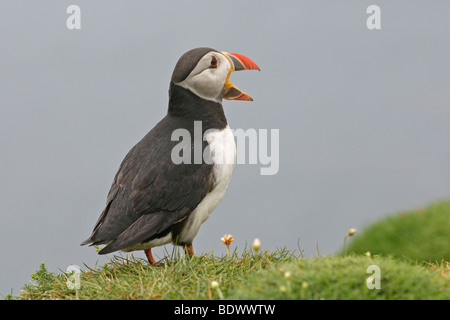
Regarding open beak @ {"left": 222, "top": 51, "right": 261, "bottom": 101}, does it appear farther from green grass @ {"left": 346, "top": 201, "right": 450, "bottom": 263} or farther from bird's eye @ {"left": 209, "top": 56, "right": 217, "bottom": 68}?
green grass @ {"left": 346, "top": 201, "right": 450, "bottom": 263}

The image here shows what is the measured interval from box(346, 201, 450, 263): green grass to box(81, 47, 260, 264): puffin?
4.34m

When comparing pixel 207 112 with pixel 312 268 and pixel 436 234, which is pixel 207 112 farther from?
pixel 436 234

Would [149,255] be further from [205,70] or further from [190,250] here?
[205,70]

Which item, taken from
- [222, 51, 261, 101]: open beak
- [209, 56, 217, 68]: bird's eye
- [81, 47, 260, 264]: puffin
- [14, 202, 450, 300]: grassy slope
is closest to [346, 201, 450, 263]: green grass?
[14, 202, 450, 300]: grassy slope

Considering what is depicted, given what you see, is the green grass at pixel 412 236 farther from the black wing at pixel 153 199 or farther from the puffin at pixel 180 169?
the black wing at pixel 153 199

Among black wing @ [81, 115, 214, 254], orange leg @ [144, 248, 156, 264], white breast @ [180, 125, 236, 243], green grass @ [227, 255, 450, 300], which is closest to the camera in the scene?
green grass @ [227, 255, 450, 300]

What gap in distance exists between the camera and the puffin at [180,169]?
485 centimetres

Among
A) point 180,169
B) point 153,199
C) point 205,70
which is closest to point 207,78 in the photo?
point 205,70

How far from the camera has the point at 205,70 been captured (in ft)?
16.9

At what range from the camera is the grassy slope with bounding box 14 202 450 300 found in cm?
370

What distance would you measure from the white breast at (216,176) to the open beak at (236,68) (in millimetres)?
487

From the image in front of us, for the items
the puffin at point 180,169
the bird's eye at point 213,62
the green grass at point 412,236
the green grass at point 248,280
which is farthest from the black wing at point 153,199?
the green grass at point 412,236
